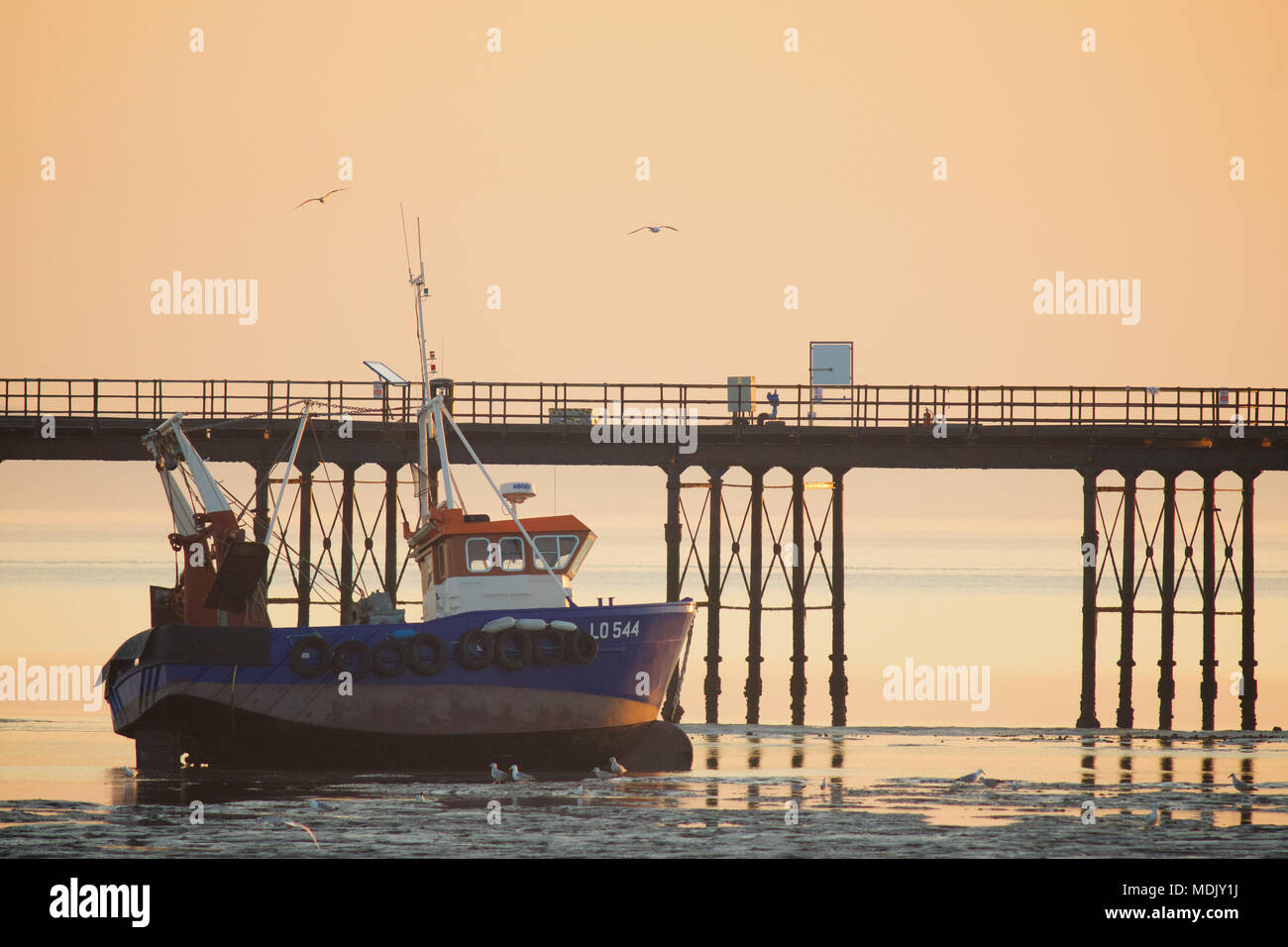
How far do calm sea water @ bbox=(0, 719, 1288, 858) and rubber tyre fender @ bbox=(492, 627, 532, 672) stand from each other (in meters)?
2.48

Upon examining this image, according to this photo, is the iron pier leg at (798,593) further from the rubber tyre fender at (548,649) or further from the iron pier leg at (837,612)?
the rubber tyre fender at (548,649)

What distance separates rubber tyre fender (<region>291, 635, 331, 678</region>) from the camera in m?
43.6

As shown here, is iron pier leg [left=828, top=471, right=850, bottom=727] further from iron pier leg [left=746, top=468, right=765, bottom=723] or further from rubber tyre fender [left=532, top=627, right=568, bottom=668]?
rubber tyre fender [left=532, top=627, right=568, bottom=668]

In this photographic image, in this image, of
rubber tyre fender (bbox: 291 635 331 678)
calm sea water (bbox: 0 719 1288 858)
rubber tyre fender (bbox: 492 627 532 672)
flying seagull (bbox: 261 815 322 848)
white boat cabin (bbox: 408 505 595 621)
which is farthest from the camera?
white boat cabin (bbox: 408 505 595 621)

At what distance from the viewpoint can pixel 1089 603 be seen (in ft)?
186

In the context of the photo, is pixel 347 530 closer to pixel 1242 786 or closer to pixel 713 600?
pixel 713 600

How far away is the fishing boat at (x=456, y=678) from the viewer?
1708 inches

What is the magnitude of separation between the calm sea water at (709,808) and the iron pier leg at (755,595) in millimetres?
5932

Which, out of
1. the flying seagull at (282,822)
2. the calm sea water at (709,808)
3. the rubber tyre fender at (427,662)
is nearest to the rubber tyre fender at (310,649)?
the rubber tyre fender at (427,662)

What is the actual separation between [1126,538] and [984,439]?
5.10 meters

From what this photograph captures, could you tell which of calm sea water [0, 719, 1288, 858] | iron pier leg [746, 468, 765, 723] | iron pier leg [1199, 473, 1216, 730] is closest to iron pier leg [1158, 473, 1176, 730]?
iron pier leg [1199, 473, 1216, 730]

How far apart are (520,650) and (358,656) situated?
3.62 metres
